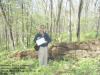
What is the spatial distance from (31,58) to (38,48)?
1.67 metres

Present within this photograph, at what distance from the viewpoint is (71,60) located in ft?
23.4

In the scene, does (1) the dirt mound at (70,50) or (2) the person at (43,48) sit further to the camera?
(1) the dirt mound at (70,50)

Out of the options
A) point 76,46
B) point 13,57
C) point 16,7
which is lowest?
point 13,57

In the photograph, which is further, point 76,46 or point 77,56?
point 76,46

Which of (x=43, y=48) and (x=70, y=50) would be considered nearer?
(x=43, y=48)

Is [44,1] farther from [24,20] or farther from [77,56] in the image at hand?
[77,56]

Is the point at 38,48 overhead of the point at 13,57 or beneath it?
overhead

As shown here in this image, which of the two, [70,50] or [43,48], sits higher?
[43,48]

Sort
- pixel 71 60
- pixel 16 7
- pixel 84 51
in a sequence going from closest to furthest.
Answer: pixel 71 60, pixel 84 51, pixel 16 7

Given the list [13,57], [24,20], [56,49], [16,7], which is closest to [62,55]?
[56,49]

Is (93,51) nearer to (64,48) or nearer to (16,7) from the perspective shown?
(64,48)

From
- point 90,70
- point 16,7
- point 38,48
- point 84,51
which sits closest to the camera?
point 90,70

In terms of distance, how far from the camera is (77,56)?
7523 millimetres

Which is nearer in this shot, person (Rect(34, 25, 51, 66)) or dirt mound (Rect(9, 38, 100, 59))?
person (Rect(34, 25, 51, 66))
